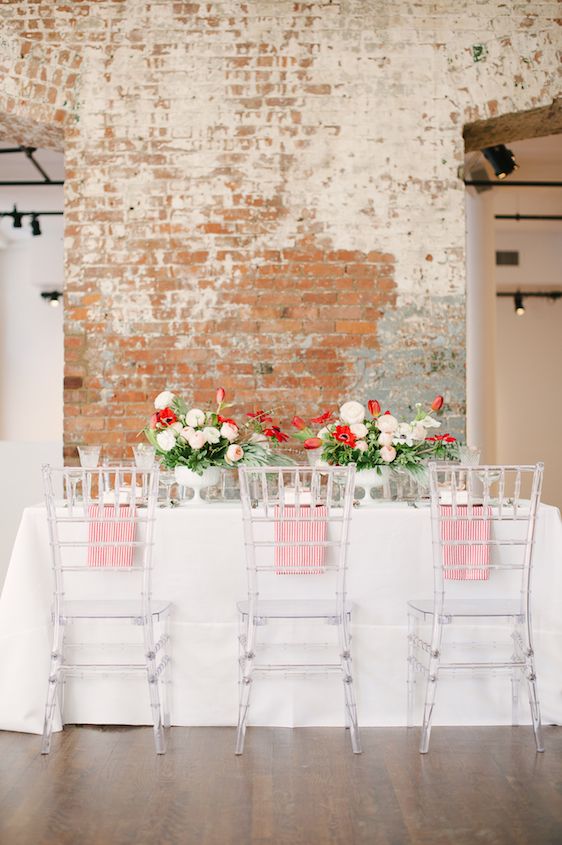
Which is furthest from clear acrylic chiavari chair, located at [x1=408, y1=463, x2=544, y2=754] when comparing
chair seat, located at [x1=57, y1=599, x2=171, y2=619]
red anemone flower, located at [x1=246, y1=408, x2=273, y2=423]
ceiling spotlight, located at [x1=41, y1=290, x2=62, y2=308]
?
ceiling spotlight, located at [x1=41, y1=290, x2=62, y2=308]

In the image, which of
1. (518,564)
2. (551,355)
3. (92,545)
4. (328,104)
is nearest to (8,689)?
(92,545)

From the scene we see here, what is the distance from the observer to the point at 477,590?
4078mm

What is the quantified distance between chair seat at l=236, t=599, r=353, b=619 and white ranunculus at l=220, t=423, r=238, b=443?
81 cm

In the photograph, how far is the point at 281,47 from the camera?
5633 mm

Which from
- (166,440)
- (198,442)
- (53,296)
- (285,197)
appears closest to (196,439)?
(198,442)

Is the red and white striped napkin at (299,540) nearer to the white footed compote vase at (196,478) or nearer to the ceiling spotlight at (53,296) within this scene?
the white footed compote vase at (196,478)

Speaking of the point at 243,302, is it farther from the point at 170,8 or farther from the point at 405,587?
the point at 405,587

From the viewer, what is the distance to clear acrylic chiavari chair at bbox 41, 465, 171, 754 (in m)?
3.68

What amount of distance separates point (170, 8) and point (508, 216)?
21.3ft

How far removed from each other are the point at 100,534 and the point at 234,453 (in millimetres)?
693

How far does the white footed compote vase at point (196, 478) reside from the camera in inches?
170

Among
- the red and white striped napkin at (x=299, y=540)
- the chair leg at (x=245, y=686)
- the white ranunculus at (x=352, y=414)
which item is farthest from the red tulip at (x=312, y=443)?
the chair leg at (x=245, y=686)

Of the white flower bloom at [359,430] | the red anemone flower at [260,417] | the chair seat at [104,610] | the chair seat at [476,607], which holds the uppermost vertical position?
the red anemone flower at [260,417]

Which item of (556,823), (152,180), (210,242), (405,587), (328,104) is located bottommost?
(556,823)
